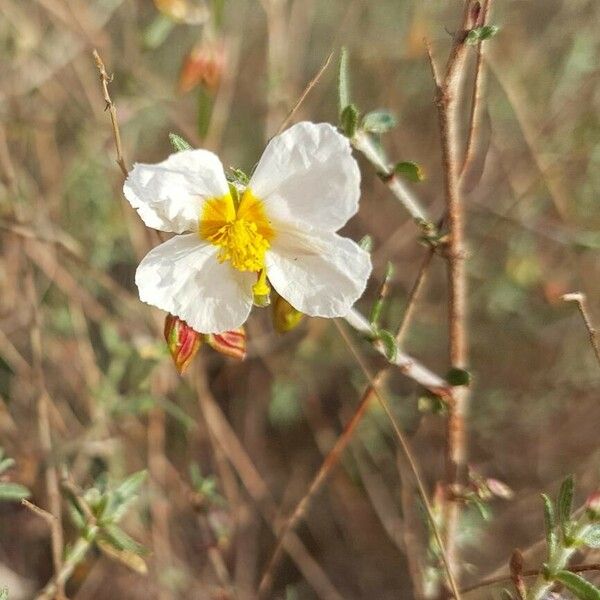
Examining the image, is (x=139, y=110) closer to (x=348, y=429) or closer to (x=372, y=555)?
(x=348, y=429)

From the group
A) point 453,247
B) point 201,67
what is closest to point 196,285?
point 453,247

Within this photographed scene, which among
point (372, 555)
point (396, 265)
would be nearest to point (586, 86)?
point (396, 265)

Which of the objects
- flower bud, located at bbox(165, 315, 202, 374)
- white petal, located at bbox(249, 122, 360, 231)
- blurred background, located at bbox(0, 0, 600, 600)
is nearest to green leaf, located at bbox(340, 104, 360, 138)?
white petal, located at bbox(249, 122, 360, 231)

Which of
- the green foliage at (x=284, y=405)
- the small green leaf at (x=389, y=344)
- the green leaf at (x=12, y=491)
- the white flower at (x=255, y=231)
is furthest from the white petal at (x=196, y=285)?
the green foliage at (x=284, y=405)

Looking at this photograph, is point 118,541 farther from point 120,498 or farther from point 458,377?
point 458,377

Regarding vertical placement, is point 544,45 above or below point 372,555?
above

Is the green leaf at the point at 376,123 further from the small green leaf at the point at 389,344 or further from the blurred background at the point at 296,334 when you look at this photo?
the blurred background at the point at 296,334
